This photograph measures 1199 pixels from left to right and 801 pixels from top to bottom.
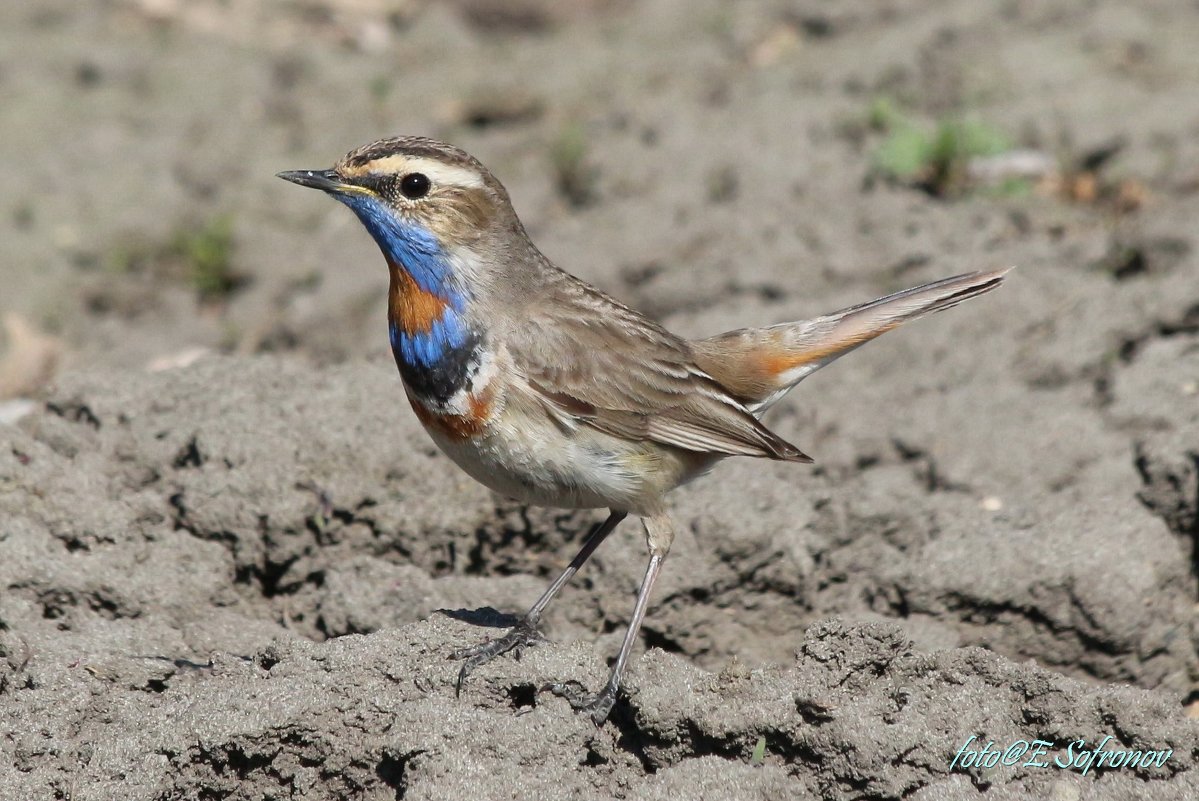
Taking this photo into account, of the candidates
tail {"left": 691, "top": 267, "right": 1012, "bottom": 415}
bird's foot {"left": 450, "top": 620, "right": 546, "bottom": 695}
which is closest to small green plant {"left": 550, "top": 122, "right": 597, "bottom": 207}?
tail {"left": 691, "top": 267, "right": 1012, "bottom": 415}

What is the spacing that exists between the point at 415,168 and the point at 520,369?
81 cm

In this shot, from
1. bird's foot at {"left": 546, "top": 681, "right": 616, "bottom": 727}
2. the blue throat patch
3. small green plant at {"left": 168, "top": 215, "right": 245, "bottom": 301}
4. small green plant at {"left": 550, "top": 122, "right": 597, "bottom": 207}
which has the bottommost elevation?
bird's foot at {"left": 546, "top": 681, "right": 616, "bottom": 727}

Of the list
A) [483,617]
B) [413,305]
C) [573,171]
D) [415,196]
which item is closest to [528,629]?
[483,617]

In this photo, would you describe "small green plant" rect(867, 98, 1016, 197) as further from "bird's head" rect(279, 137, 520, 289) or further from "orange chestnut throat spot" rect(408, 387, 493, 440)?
"orange chestnut throat spot" rect(408, 387, 493, 440)

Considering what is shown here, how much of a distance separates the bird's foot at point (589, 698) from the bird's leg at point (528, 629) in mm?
234

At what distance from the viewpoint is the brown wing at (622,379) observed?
18.1 ft

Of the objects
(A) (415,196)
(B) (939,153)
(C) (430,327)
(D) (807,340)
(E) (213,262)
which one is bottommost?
(E) (213,262)

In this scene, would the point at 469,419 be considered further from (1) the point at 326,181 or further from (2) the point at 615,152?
(2) the point at 615,152

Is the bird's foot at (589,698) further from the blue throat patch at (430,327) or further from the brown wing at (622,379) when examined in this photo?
the blue throat patch at (430,327)

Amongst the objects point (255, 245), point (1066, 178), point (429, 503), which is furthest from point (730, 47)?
point (429, 503)

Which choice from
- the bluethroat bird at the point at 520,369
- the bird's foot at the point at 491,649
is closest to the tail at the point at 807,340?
the bluethroat bird at the point at 520,369

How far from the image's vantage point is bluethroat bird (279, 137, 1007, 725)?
5348mm

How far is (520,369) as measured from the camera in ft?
17.9

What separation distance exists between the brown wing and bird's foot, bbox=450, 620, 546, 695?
0.79m
